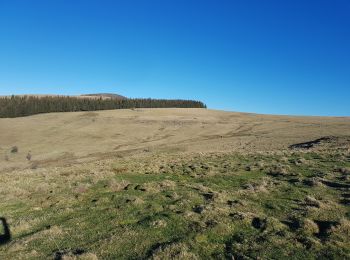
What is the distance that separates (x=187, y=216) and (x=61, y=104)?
145194 millimetres

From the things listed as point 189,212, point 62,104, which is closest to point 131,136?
point 189,212

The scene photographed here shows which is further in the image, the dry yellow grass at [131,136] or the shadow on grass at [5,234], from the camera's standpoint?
the dry yellow grass at [131,136]

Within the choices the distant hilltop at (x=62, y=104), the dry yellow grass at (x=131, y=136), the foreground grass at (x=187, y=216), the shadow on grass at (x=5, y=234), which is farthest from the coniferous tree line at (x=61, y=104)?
the shadow on grass at (x=5, y=234)

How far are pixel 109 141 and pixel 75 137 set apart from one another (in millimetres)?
9945

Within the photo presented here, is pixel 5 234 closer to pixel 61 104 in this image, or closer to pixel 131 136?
pixel 131 136

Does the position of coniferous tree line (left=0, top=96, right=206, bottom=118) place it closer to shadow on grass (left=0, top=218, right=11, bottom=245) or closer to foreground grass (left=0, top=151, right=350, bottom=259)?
foreground grass (left=0, top=151, right=350, bottom=259)

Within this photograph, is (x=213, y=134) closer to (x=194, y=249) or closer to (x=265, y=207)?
(x=265, y=207)

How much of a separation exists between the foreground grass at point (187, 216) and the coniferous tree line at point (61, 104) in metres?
128

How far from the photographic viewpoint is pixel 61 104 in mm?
150250

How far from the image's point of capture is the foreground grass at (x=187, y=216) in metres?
10.9

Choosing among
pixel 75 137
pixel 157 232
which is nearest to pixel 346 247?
pixel 157 232

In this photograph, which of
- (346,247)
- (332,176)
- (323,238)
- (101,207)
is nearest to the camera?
(346,247)

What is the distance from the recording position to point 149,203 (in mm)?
16766

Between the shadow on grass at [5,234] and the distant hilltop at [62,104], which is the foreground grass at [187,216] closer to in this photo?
the shadow on grass at [5,234]
